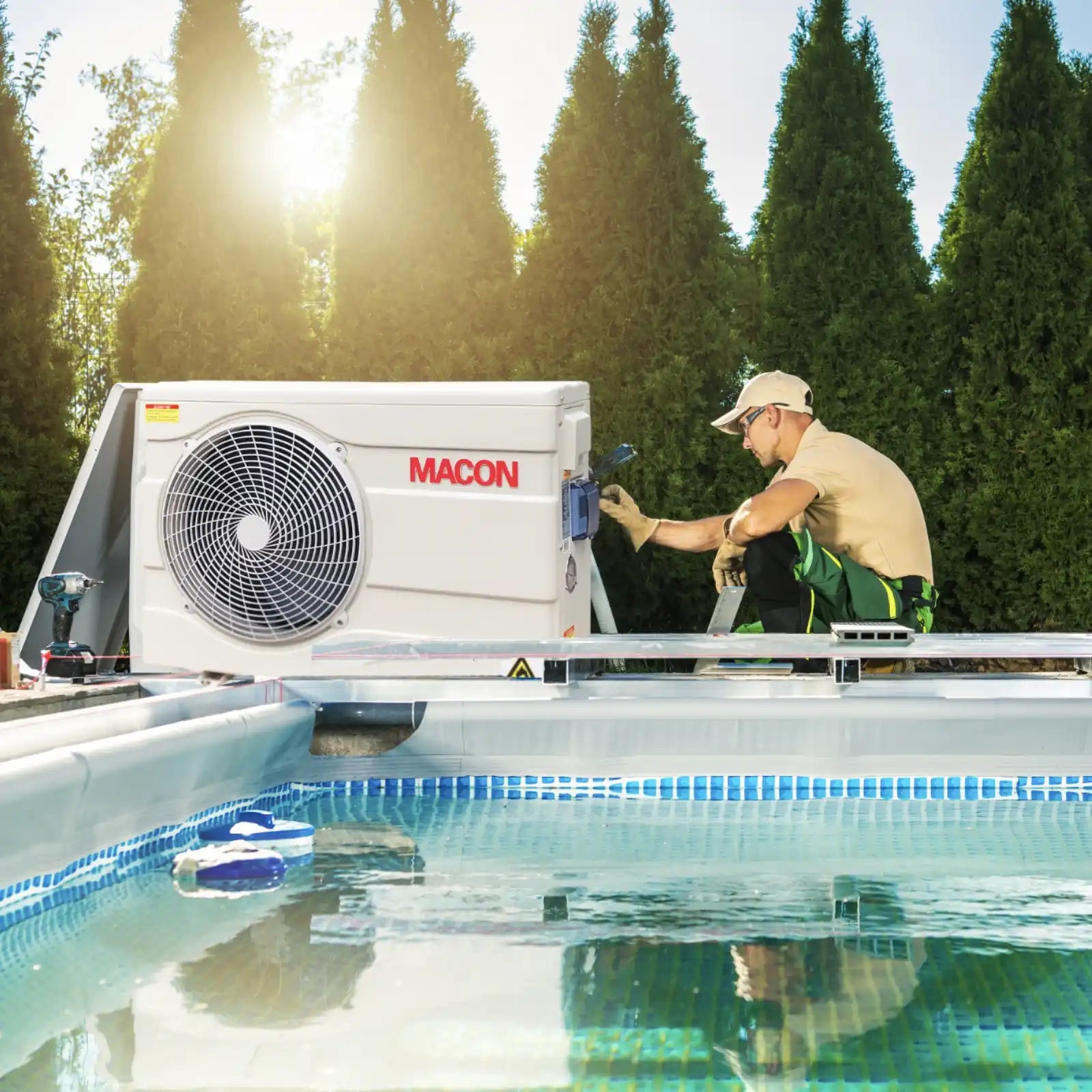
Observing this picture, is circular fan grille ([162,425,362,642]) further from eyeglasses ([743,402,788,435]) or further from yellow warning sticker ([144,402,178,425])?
eyeglasses ([743,402,788,435])

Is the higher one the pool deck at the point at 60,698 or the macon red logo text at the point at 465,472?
the macon red logo text at the point at 465,472

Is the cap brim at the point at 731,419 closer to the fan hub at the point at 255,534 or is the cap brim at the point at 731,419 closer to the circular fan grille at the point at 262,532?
the circular fan grille at the point at 262,532

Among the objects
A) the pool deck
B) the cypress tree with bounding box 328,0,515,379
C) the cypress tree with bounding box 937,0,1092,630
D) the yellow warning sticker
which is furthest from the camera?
the cypress tree with bounding box 328,0,515,379

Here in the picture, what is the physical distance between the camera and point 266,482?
4438 millimetres

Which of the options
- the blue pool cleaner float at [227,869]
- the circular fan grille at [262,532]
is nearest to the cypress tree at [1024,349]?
the circular fan grille at [262,532]

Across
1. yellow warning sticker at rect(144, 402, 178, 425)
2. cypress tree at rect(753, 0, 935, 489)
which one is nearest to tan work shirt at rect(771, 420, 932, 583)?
yellow warning sticker at rect(144, 402, 178, 425)

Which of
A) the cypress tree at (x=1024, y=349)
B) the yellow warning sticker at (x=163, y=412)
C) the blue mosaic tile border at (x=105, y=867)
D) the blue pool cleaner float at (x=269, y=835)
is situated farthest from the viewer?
the cypress tree at (x=1024, y=349)

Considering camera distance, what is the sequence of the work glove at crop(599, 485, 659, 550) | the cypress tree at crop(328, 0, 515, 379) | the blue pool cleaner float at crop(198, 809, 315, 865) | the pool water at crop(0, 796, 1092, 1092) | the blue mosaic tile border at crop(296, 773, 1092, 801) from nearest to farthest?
the pool water at crop(0, 796, 1092, 1092) < the blue pool cleaner float at crop(198, 809, 315, 865) < the blue mosaic tile border at crop(296, 773, 1092, 801) < the work glove at crop(599, 485, 659, 550) < the cypress tree at crop(328, 0, 515, 379)

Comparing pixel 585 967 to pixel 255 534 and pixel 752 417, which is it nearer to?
pixel 255 534

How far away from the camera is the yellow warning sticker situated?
178 inches

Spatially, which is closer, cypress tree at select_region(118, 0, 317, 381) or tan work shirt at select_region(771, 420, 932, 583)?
tan work shirt at select_region(771, 420, 932, 583)

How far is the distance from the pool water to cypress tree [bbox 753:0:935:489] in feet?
12.0

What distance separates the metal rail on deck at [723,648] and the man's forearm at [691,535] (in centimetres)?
98

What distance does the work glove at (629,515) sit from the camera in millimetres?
4867
